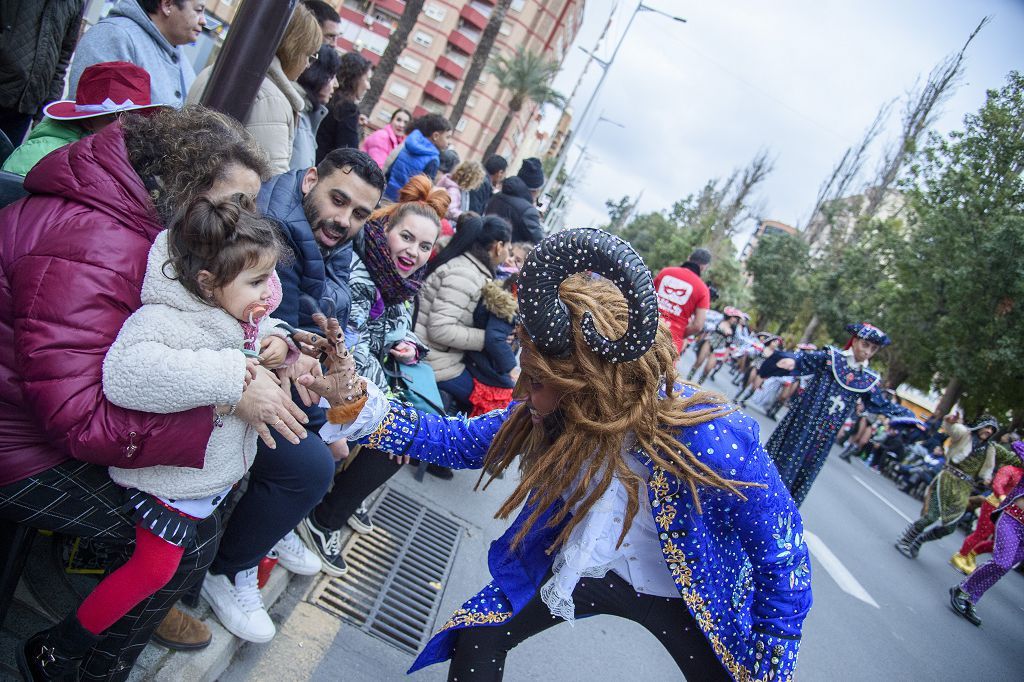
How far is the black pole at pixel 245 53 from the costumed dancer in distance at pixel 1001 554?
8.07 metres

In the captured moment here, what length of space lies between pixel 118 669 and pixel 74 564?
590 millimetres

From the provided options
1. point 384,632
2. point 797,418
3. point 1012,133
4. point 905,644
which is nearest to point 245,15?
point 384,632

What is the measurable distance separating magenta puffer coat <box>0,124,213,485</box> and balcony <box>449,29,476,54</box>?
5281 centimetres

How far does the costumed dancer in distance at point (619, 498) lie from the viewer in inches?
68.1

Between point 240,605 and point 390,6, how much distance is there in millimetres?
52840

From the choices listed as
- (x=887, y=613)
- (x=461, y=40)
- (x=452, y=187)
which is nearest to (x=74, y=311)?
(x=452, y=187)

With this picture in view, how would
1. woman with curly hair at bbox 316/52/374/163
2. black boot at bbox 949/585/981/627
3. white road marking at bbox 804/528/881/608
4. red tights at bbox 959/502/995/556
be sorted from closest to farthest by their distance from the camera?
1. woman with curly hair at bbox 316/52/374/163
2. white road marking at bbox 804/528/881/608
3. black boot at bbox 949/585/981/627
4. red tights at bbox 959/502/995/556

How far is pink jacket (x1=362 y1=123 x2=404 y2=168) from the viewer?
6.54 meters

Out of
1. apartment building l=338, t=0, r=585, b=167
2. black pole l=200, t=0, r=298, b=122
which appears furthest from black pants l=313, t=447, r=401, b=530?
apartment building l=338, t=0, r=585, b=167

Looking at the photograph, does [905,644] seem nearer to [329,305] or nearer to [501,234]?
[501,234]

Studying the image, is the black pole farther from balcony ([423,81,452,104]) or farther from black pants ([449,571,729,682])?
balcony ([423,81,452,104])

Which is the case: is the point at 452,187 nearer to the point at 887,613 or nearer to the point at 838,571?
the point at 838,571

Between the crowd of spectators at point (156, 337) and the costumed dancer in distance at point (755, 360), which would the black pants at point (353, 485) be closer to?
the crowd of spectators at point (156, 337)

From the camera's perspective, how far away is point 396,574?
3490 millimetres
